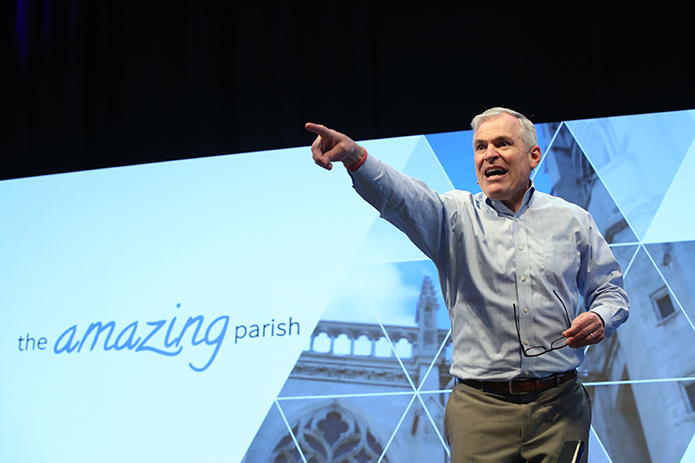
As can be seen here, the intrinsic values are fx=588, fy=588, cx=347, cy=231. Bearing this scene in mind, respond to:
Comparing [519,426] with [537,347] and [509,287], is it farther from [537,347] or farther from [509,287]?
[509,287]

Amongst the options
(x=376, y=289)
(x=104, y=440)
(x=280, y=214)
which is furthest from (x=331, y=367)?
(x=104, y=440)

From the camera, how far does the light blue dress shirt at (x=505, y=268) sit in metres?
1.38

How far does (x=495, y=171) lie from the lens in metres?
1.47

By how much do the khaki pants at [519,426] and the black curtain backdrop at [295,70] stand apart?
2.03m

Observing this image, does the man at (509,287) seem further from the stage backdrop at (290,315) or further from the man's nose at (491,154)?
the stage backdrop at (290,315)

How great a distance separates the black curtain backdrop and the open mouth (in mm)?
1763

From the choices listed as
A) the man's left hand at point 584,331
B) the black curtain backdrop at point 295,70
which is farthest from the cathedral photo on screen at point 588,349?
the man's left hand at point 584,331

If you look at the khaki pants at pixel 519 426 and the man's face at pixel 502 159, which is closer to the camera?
the khaki pants at pixel 519 426

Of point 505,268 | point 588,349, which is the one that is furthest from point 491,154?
point 588,349

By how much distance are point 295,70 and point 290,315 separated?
1421 millimetres

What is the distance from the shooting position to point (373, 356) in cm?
269

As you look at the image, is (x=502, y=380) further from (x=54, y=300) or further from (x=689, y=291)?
(x=54, y=300)

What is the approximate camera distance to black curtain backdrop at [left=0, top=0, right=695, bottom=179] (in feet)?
10.1

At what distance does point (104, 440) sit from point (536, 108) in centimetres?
276
